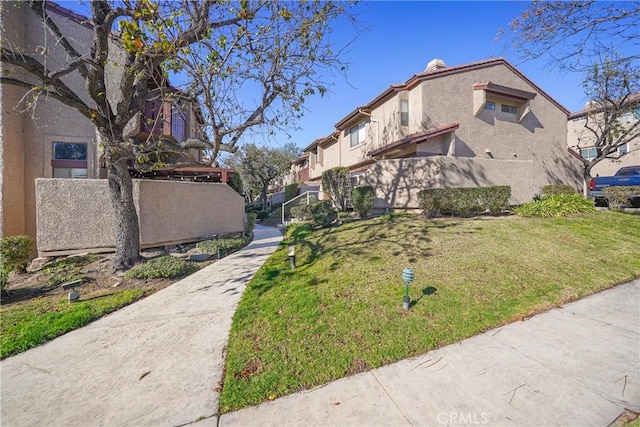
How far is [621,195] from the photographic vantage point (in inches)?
451

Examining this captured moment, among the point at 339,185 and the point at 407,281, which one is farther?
the point at 339,185

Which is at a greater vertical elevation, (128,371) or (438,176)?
(438,176)

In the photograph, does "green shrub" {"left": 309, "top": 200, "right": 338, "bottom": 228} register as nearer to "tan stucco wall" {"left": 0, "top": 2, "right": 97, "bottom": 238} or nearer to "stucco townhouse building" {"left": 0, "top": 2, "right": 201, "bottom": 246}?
"stucco townhouse building" {"left": 0, "top": 2, "right": 201, "bottom": 246}

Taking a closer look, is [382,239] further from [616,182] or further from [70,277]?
[616,182]

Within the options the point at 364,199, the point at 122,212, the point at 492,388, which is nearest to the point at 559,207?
the point at 364,199

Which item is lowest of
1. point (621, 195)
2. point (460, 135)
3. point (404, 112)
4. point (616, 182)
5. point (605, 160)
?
point (621, 195)

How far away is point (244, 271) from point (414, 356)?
5100mm

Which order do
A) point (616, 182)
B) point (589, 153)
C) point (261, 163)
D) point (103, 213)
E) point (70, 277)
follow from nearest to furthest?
point (70, 277) → point (103, 213) → point (616, 182) → point (589, 153) → point (261, 163)

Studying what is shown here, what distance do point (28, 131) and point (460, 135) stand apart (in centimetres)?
1958

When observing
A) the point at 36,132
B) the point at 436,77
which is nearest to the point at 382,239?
the point at 436,77

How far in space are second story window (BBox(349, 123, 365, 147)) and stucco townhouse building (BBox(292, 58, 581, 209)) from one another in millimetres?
72

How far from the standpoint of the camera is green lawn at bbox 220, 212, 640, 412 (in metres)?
3.23

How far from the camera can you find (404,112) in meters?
15.4

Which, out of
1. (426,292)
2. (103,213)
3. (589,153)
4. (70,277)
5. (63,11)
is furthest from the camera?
(589,153)
